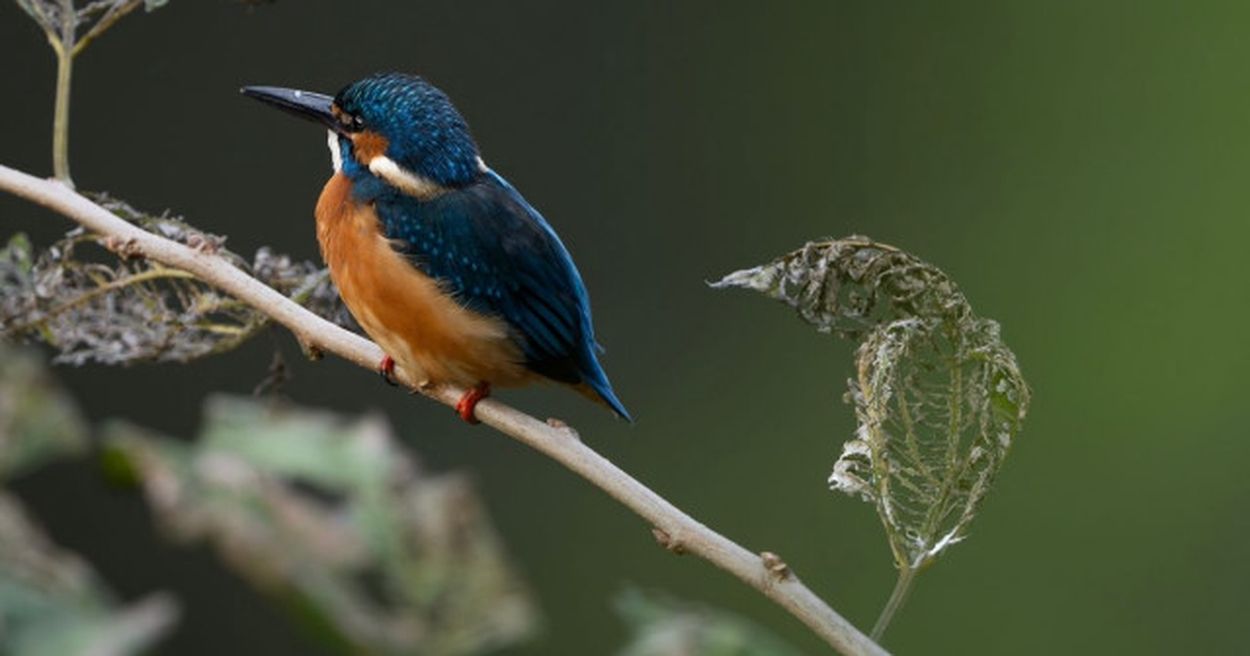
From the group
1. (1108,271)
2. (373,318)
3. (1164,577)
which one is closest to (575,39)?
(1108,271)

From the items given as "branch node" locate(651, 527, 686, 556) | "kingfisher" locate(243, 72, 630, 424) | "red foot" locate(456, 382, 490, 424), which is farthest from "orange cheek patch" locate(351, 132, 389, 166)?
"branch node" locate(651, 527, 686, 556)

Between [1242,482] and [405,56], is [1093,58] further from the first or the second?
[405,56]

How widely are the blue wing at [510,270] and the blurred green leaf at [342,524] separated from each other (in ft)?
4.81

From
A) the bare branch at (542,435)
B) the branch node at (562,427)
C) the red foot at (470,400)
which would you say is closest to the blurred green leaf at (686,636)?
the bare branch at (542,435)

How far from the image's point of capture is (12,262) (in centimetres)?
122

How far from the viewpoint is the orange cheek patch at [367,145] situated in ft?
6.18

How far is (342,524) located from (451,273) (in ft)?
4.96

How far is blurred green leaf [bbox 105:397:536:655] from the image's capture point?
0.30 metres

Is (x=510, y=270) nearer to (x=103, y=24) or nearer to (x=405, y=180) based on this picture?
(x=405, y=180)

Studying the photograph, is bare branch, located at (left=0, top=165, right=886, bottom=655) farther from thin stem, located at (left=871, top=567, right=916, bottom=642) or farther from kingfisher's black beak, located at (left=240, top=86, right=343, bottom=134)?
kingfisher's black beak, located at (left=240, top=86, right=343, bottom=134)

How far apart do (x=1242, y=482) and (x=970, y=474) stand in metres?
3.68

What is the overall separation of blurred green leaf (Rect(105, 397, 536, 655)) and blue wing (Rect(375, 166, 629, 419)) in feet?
4.81

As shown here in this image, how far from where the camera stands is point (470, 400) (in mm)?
1670

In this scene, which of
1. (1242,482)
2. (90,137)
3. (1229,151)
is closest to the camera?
(90,137)
